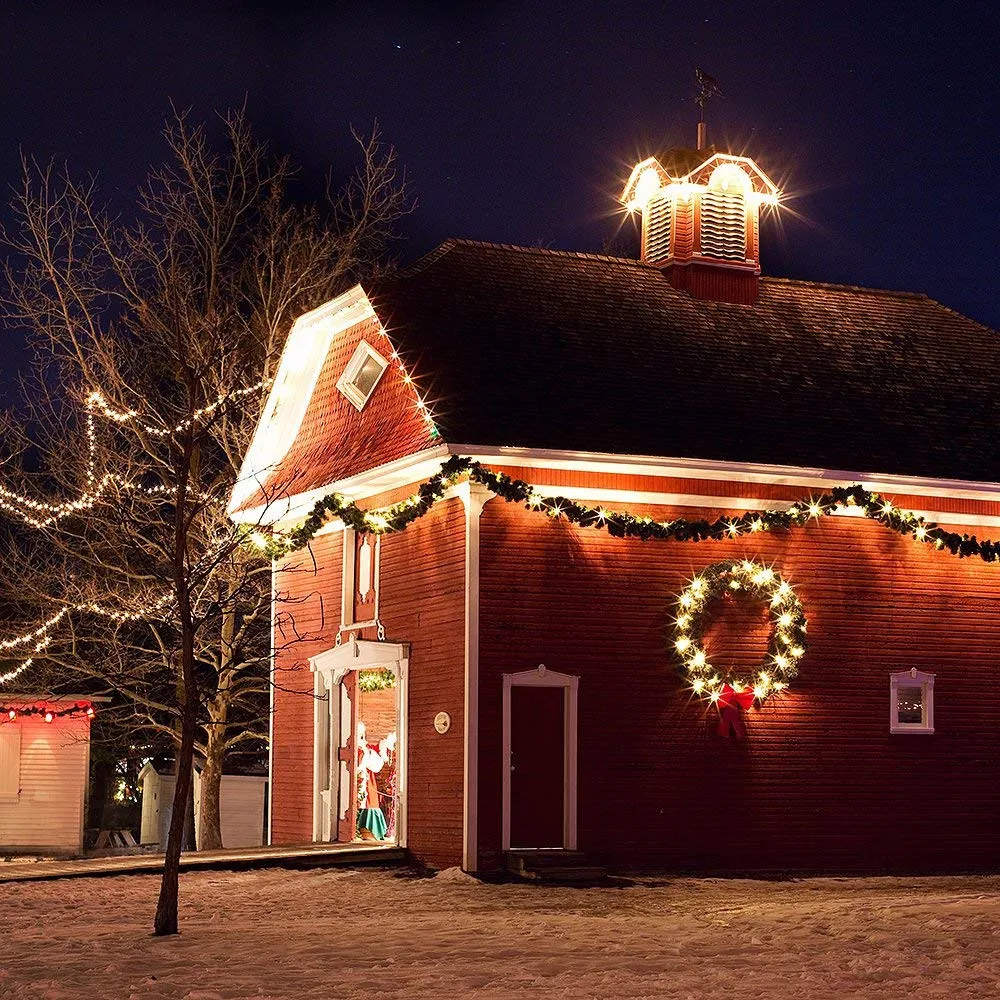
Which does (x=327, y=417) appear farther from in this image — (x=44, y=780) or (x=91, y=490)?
(x=44, y=780)

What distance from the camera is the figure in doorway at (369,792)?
22844 millimetres

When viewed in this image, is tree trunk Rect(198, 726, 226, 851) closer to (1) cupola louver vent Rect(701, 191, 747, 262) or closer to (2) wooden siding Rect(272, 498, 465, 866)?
(2) wooden siding Rect(272, 498, 465, 866)

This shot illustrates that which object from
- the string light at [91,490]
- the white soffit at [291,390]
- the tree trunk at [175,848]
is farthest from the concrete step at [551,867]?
the string light at [91,490]

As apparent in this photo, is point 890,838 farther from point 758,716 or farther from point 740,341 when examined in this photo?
point 740,341

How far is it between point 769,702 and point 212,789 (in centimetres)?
1318

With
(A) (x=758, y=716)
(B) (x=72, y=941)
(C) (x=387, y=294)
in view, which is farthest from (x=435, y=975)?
(C) (x=387, y=294)

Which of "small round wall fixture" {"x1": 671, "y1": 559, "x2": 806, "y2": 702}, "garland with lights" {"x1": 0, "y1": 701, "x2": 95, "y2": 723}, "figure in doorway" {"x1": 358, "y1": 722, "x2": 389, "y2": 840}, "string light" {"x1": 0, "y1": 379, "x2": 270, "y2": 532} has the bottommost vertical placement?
"figure in doorway" {"x1": 358, "y1": 722, "x2": 389, "y2": 840}

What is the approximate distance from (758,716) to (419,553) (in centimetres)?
464

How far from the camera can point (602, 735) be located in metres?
21.1

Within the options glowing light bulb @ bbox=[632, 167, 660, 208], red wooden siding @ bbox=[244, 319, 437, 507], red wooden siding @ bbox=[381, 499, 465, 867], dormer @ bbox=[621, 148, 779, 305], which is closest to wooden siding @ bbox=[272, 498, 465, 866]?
red wooden siding @ bbox=[381, 499, 465, 867]

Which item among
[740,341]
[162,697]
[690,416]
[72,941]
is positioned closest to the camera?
[72,941]

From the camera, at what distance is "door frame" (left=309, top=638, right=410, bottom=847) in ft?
71.3

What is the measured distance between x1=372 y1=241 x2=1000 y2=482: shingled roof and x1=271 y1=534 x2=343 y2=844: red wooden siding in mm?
3784

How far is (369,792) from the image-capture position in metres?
23.1
